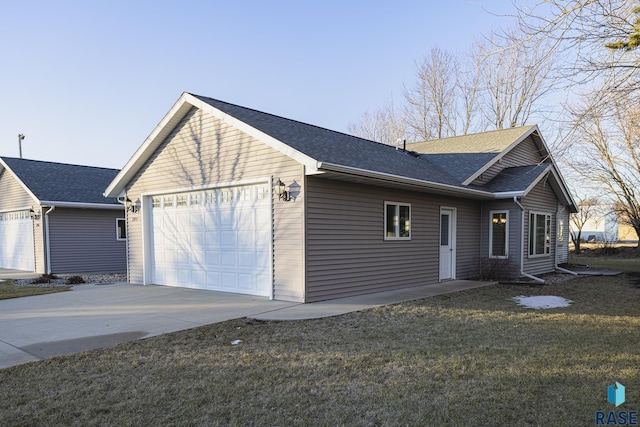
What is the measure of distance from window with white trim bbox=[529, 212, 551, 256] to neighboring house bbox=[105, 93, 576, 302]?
65 millimetres

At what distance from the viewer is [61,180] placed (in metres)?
16.7

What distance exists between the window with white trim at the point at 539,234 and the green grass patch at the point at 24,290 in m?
13.8

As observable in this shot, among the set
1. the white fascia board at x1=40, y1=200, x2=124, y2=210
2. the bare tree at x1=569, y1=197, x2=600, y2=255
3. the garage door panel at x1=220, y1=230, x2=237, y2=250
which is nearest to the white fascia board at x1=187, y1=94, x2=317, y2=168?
the garage door panel at x1=220, y1=230, x2=237, y2=250

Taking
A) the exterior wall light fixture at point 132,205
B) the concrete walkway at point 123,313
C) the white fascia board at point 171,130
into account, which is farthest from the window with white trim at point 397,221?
the exterior wall light fixture at point 132,205

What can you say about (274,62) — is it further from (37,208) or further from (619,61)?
(619,61)

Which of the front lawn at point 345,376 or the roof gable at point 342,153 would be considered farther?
the roof gable at point 342,153

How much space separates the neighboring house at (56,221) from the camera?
1489cm

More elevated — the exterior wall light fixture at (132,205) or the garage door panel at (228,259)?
the exterior wall light fixture at (132,205)

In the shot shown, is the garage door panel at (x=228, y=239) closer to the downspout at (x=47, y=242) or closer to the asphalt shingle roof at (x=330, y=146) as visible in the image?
the asphalt shingle roof at (x=330, y=146)

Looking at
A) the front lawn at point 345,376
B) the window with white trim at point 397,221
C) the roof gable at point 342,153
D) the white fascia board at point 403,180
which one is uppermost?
the roof gable at point 342,153

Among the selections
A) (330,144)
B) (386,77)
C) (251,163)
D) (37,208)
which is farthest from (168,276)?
(386,77)

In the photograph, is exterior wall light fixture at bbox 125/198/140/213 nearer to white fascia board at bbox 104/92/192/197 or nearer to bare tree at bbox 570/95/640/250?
white fascia board at bbox 104/92/192/197

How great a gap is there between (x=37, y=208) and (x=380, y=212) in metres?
13.5

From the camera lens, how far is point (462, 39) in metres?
7.18
